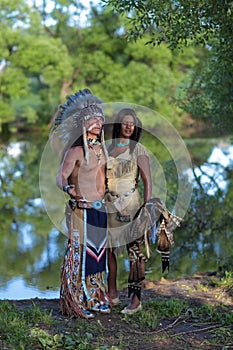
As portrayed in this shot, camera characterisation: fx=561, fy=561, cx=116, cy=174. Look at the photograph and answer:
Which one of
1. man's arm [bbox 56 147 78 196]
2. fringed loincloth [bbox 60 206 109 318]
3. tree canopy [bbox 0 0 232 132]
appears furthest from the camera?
tree canopy [bbox 0 0 232 132]

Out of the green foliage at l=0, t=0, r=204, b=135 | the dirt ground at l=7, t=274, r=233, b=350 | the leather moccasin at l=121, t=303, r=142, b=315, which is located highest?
the green foliage at l=0, t=0, r=204, b=135

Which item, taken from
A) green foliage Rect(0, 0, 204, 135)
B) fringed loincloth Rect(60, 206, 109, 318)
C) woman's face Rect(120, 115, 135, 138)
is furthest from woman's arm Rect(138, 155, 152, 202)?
green foliage Rect(0, 0, 204, 135)

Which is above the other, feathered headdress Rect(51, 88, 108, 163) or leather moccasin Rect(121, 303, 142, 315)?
feathered headdress Rect(51, 88, 108, 163)

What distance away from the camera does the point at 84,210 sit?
210 inches

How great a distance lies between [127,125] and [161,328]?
191 cm

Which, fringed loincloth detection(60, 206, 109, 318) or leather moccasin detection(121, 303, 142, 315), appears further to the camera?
leather moccasin detection(121, 303, 142, 315)

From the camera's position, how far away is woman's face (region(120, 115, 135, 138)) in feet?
17.5

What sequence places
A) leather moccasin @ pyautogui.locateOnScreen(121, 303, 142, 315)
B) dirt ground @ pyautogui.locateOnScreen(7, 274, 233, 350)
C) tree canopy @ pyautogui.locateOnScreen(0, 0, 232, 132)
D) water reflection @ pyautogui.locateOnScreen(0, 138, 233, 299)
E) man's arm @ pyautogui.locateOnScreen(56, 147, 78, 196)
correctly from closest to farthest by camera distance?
dirt ground @ pyautogui.locateOnScreen(7, 274, 233, 350), man's arm @ pyautogui.locateOnScreen(56, 147, 78, 196), leather moccasin @ pyautogui.locateOnScreen(121, 303, 142, 315), water reflection @ pyautogui.locateOnScreen(0, 138, 233, 299), tree canopy @ pyautogui.locateOnScreen(0, 0, 232, 132)

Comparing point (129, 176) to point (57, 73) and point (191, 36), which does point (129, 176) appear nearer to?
point (191, 36)

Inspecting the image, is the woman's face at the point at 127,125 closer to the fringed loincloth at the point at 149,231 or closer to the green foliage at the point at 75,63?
the fringed loincloth at the point at 149,231

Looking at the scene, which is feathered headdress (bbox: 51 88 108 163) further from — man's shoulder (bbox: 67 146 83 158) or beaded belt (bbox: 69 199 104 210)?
beaded belt (bbox: 69 199 104 210)

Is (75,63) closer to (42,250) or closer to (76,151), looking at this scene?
(42,250)

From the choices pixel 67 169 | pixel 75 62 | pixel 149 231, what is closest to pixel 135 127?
pixel 67 169

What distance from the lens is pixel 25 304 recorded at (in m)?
5.90
